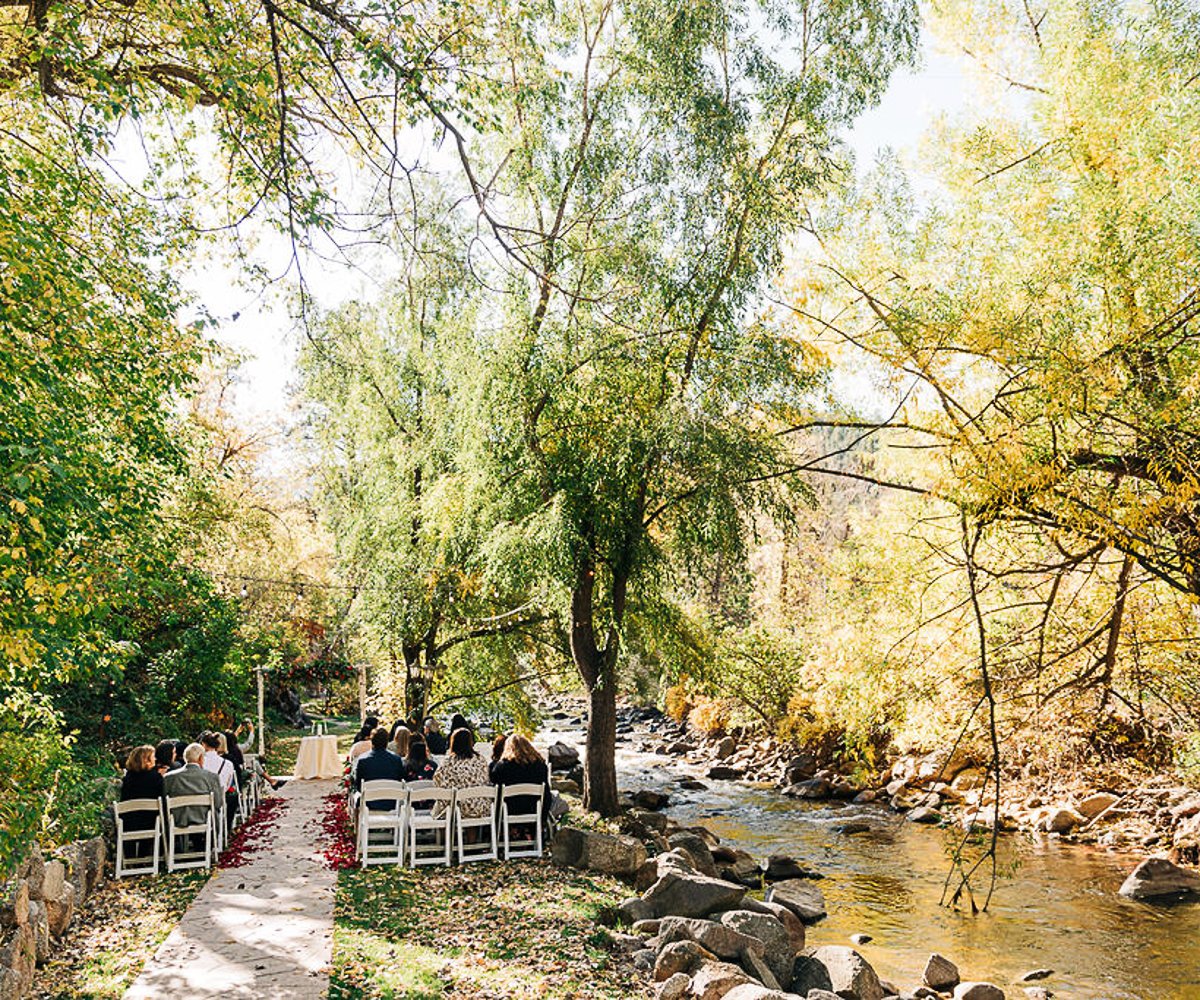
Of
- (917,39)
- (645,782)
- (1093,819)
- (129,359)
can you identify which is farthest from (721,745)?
(129,359)

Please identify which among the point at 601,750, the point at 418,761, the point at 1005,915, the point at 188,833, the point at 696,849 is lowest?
the point at 1005,915

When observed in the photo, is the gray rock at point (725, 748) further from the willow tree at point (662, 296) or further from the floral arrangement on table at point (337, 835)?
the willow tree at point (662, 296)

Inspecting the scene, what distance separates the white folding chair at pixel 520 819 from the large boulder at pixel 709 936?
2.78 meters

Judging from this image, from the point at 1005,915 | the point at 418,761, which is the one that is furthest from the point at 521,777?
the point at 1005,915

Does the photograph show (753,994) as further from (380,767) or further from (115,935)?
(380,767)

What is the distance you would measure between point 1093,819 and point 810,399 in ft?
28.5

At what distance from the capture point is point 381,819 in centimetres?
973

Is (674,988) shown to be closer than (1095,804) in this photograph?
Yes

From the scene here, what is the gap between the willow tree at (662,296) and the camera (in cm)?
1112

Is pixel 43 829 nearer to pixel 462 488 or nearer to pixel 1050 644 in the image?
pixel 462 488

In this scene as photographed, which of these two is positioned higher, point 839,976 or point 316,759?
point 316,759

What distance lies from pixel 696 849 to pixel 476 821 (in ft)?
11.8

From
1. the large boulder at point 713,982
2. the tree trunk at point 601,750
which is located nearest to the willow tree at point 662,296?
the tree trunk at point 601,750

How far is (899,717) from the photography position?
11.5 meters
